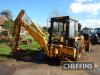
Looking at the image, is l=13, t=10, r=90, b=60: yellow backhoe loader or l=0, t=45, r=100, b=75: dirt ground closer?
l=0, t=45, r=100, b=75: dirt ground

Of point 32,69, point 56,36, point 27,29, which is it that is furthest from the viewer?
point 56,36

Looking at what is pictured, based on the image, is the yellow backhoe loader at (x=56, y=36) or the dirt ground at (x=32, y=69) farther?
the yellow backhoe loader at (x=56, y=36)

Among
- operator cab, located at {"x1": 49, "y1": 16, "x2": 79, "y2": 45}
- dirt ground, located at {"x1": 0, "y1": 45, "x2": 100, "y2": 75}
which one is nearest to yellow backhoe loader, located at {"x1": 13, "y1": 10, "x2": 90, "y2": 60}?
operator cab, located at {"x1": 49, "y1": 16, "x2": 79, "y2": 45}

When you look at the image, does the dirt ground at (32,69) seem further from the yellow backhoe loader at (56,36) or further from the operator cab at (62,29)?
the operator cab at (62,29)

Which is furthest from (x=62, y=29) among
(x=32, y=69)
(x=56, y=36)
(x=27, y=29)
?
(x=32, y=69)

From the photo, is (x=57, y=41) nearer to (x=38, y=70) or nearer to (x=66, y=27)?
(x=66, y=27)

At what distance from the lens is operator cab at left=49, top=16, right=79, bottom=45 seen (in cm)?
1658

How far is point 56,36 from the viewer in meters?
17.2

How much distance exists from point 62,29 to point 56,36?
2.02 feet

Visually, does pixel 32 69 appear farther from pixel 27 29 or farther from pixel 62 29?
pixel 62 29

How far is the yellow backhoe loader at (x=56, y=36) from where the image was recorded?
624 inches

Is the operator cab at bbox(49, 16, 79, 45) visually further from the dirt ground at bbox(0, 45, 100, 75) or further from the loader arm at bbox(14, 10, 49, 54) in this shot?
the dirt ground at bbox(0, 45, 100, 75)

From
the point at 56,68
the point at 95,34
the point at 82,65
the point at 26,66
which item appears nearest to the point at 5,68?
the point at 26,66

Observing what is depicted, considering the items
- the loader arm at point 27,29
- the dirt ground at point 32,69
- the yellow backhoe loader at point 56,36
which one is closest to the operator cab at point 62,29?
the yellow backhoe loader at point 56,36
